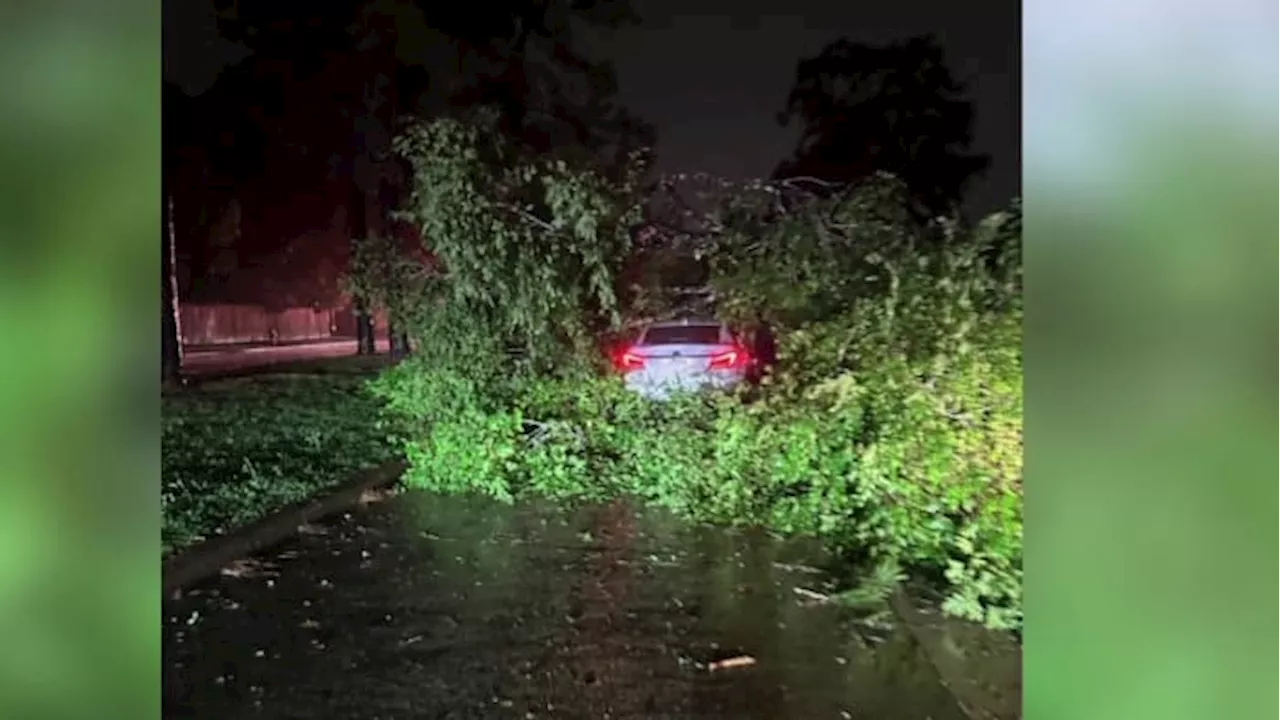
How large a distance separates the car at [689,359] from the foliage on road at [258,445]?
52 cm

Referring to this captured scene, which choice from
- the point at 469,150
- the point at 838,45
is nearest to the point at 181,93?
the point at 469,150

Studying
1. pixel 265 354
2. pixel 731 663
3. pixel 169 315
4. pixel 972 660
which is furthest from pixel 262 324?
pixel 972 660

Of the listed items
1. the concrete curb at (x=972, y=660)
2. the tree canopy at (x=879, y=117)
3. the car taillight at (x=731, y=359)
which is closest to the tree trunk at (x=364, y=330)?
the car taillight at (x=731, y=359)

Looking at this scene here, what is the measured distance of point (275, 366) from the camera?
2385mm

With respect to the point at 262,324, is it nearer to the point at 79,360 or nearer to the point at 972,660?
the point at 79,360

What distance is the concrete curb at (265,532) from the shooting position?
2.32 m

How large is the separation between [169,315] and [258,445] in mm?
308

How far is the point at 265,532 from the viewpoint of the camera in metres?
2.39

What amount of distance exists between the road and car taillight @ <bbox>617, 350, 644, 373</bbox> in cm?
46

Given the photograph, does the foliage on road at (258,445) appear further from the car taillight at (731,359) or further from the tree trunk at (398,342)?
the car taillight at (731,359)

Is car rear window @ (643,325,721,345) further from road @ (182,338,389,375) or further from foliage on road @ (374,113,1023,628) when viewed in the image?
road @ (182,338,389,375)

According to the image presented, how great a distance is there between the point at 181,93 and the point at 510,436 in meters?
0.91

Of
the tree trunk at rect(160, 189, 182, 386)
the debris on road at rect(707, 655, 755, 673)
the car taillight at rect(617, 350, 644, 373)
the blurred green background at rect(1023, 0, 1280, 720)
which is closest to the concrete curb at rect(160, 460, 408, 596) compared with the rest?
the tree trunk at rect(160, 189, 182, 386)

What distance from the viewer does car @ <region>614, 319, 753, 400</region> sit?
2.30 metres
